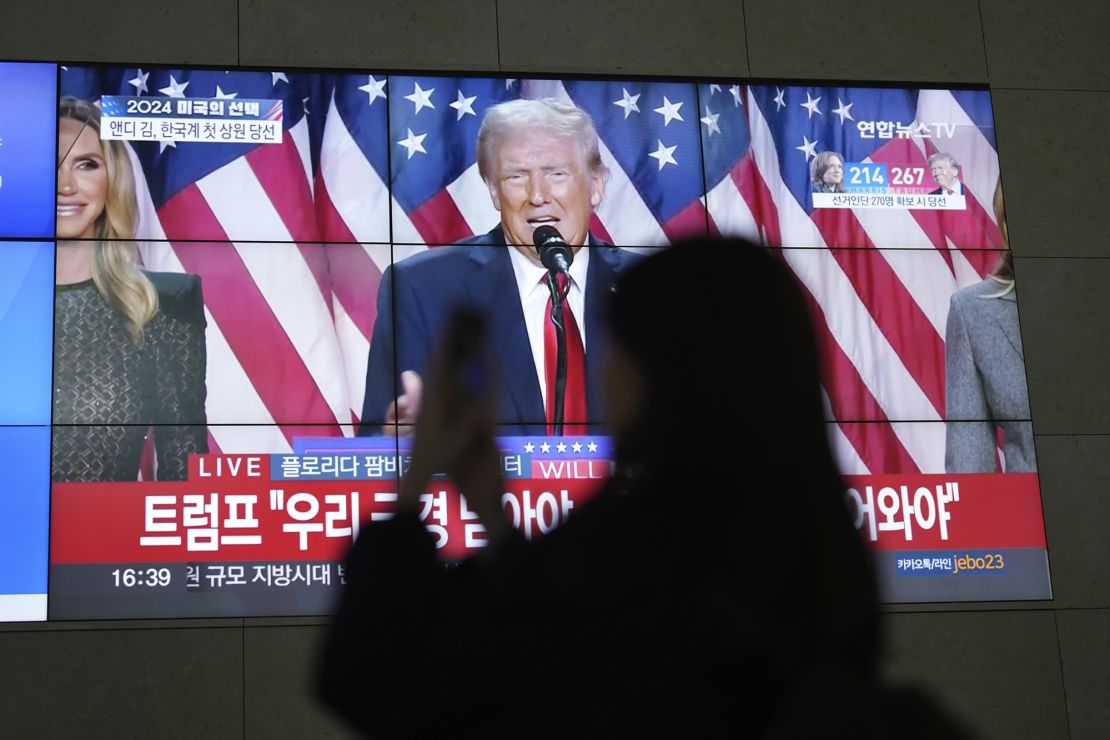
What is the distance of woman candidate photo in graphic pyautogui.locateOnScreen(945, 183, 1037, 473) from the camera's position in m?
8.84

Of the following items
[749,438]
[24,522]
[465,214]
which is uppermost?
[465,214]

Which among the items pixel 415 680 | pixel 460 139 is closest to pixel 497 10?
pixel 460 139

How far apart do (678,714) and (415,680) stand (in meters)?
0.24

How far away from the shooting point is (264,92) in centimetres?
876

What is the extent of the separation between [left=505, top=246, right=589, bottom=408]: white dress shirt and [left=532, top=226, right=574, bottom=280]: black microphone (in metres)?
0.04

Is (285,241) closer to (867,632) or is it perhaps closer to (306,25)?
(306,25)

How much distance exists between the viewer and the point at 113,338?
26.8ft

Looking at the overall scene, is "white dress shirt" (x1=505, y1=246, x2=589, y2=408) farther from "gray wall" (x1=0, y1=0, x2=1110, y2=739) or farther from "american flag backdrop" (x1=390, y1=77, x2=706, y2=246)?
"gray wall" (x1=0, y1=0, x2=1110, y2=739)

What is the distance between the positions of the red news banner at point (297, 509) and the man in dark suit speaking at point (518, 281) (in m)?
0.28

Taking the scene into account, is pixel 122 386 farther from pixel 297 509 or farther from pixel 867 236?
pixel 867 236
